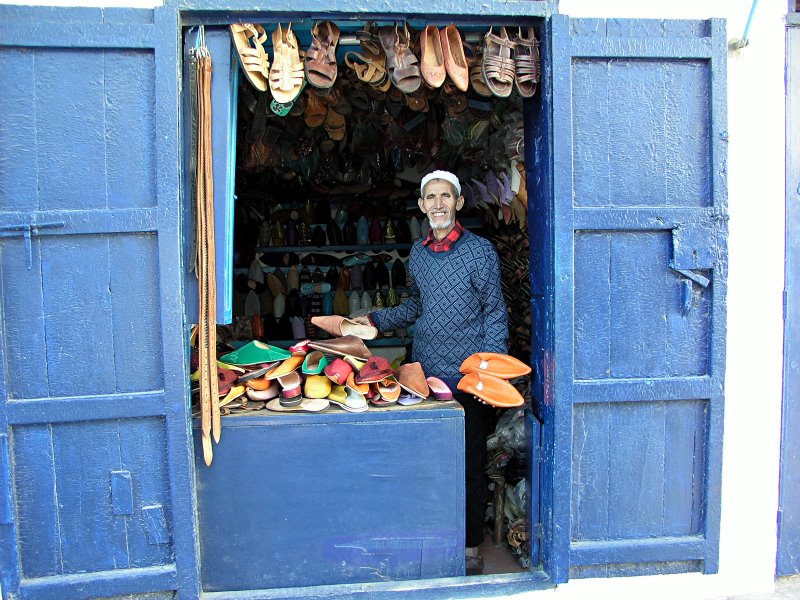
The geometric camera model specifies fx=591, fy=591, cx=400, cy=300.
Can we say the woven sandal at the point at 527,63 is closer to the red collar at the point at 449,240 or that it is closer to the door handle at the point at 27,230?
the red collar at the point at 449,240

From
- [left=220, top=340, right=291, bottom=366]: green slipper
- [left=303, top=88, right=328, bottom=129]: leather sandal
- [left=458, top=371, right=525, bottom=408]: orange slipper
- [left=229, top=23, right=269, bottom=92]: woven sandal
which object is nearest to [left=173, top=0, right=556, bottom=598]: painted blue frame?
[left=229, top=23, right=269, bottom=92]: woven sandal

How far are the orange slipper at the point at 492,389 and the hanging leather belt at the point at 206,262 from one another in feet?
3.31

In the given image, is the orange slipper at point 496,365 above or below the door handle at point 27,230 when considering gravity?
below

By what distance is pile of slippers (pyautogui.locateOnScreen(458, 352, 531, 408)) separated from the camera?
2.44 metres

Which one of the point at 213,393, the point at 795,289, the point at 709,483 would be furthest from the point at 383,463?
the point at 795,289

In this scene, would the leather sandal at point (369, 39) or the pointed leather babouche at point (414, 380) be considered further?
the pointed leather babouche at point (414, 380)

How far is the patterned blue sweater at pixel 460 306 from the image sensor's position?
2.68 metres

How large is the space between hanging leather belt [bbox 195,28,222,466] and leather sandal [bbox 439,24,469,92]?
0.89 m

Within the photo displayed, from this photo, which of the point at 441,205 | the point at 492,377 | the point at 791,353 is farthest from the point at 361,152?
the point at 791,353

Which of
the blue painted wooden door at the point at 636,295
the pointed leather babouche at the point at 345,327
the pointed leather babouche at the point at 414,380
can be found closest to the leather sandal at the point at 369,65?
the blue painted wooden door at the point at 636,295

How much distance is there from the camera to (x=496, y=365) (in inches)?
98.7

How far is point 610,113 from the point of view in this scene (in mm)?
Answer: 2258

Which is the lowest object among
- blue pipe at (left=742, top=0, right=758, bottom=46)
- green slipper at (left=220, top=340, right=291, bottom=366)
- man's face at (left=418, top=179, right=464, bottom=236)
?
green slipper at (left=220, top=340, right=291, bottom=366)

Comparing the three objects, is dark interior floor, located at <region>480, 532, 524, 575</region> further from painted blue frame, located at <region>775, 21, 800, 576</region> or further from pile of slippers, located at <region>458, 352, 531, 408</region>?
painted blue frame, located at <region>775, 21, 800, 576</region>
